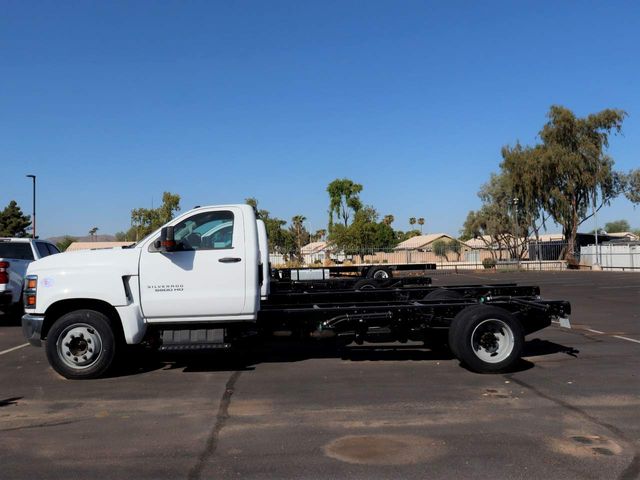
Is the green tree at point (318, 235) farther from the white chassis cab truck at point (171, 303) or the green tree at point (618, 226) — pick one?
the white chassis cab truck at point (171, 303)

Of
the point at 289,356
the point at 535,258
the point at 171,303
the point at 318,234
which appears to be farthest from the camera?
the point at 318,234

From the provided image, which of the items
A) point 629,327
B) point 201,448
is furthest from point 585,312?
point 201,448

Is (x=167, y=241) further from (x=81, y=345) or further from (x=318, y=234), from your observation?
(x=318, y=234)

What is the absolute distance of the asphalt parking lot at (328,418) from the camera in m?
4.76

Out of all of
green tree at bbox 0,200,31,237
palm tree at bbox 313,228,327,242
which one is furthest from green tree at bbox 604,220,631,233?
green tree at bbox 0,200,31,237

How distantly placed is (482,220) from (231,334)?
66701 millimetres

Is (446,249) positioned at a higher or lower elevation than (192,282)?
higher

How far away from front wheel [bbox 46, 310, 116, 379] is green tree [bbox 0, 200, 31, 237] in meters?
55.4

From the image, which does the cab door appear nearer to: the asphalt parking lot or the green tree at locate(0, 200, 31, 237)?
the asphalt parking lot

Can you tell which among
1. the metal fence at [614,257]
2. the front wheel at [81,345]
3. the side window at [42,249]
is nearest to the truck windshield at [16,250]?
the side window at [42,249]

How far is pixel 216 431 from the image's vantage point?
5.67 metres

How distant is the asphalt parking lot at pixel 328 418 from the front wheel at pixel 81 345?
7.8 inches

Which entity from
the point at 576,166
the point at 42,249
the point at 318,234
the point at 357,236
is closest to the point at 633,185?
the point at 576,166

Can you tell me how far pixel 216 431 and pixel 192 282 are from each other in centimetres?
263
